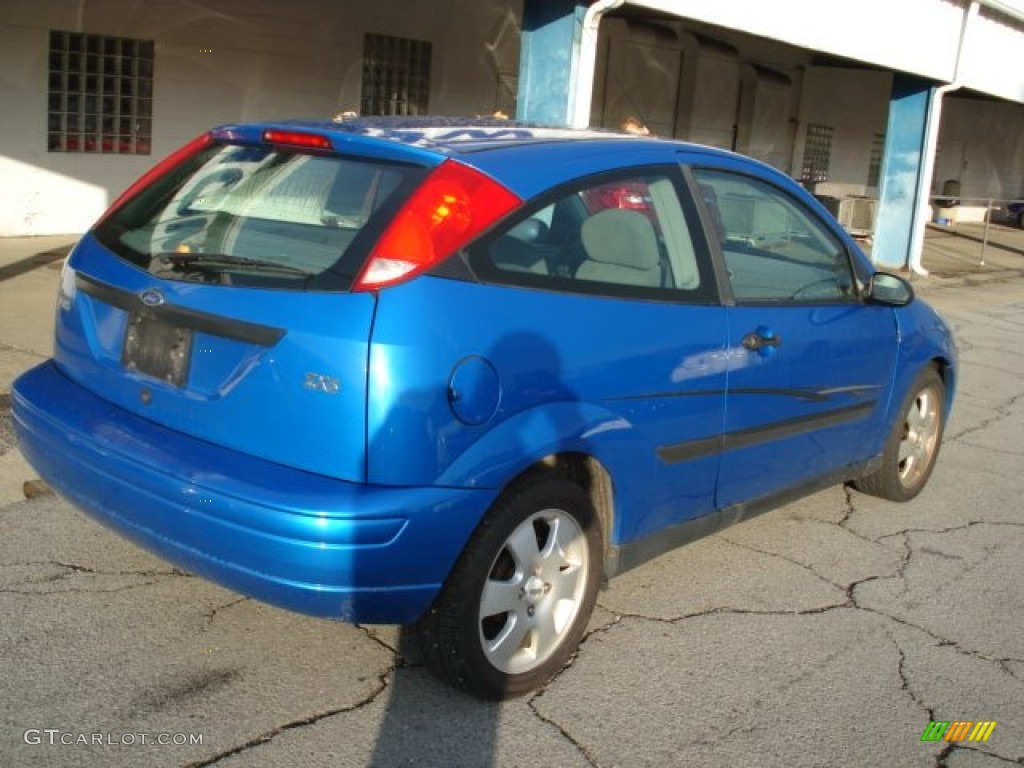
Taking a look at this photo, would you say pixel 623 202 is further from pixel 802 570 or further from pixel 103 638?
pixel 103 638

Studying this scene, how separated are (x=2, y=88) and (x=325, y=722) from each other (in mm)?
9778

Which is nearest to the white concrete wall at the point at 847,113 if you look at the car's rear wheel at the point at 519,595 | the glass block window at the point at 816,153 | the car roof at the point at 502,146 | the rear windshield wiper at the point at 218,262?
the glass block window at the point at 816,153

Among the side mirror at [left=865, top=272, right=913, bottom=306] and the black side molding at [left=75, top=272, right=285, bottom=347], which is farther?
the side mirror at [left=865, top=272, right=913, bottom=306]

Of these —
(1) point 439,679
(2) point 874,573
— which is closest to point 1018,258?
(2) point 874,573

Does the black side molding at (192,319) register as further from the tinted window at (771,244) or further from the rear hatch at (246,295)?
the tinted window at (771,244)

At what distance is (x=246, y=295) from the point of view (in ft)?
10.4

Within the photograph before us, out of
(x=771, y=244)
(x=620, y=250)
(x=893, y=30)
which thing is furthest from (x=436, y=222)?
(x=893, y=30)

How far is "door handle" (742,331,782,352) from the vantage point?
4059mm

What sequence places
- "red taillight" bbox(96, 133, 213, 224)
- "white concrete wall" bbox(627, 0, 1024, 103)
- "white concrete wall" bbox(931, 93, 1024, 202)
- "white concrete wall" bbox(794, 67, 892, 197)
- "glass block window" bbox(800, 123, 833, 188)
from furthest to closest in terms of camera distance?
1. "white concrete wall" bbox(931, 93, 1024, 202)
2. "glass block window" bbox(800, 123, 833, 188)
3. "white concrete wall" bbox(794, 67, 892, 197)
4. "white concrete wall" bbox(627, 0, 1024, 103)
5. "red taillight" bbox(96, 133, 213, 224)

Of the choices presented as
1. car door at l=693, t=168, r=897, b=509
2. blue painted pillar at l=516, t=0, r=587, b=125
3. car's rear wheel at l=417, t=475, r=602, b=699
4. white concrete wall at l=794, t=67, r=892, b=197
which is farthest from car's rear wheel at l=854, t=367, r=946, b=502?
white concrete wall at l=794, t=67, r=892, b=197

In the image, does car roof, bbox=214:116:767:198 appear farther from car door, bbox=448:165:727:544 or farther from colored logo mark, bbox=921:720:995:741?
colored logo mark, bbox=921:720:995:741

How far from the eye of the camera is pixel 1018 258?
20.5m

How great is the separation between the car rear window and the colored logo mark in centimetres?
224

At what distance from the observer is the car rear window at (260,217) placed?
10.5ft
